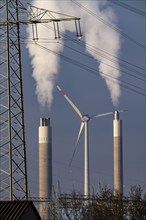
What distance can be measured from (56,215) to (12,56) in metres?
44.7

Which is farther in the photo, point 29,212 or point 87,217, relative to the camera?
point 87,217

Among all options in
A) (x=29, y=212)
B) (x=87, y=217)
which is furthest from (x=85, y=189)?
(x=29, y=212)

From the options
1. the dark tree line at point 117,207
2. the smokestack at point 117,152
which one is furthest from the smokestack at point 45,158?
the dark tree line at point 117,207

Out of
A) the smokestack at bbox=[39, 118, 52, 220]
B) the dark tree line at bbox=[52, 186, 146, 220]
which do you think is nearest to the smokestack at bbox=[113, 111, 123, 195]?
the smokestack at bbox=[39, 118, 52, 220]

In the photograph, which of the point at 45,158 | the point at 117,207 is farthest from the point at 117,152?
the point at 117,207

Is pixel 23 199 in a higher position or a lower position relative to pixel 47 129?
lower

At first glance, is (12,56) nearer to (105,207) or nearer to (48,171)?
(105,207)

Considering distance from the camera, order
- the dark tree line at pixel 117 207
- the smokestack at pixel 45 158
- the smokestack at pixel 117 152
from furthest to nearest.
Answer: the smokestack at pixel 117 152, the smokestack at pixel 45 158, the dark tree line at pixel 117 207

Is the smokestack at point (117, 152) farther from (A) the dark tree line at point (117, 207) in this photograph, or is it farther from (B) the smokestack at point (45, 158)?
(A) the dark tree line at point (117, 207)

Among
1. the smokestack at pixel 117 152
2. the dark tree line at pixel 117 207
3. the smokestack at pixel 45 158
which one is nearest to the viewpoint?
the dark tree line at pixel 117 207

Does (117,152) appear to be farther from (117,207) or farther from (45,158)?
(117,207)

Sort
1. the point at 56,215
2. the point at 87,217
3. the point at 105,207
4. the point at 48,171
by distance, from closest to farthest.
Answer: the point at 105,207
the point at 56,215
the point at 87,217
the point at 48,171

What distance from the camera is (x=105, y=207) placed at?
3081 inches

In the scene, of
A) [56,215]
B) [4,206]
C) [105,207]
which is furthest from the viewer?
[56,215]
